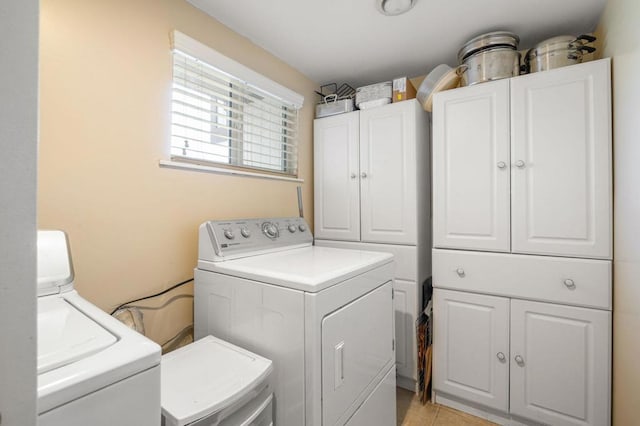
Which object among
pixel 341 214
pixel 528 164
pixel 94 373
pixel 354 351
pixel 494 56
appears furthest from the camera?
pixel 341 214

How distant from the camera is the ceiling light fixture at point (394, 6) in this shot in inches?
60.9

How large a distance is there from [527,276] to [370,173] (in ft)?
3.86

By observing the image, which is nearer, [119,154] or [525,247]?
[119,154]

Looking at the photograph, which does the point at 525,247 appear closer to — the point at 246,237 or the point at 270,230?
the point at 270,230

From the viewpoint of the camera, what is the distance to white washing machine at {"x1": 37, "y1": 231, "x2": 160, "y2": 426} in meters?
0.51

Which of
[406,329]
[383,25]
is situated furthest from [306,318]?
[383,25]

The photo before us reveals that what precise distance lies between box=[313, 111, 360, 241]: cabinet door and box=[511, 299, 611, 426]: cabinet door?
1196mm

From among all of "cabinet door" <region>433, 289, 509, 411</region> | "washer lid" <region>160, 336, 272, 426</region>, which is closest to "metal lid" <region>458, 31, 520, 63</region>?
"cabinet door" <region>433, 289, 509, 411</region>

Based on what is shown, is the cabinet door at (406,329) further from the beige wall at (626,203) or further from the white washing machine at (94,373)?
the white washing machine at (94,373)

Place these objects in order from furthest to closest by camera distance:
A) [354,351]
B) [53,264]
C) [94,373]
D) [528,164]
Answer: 1. [528,164]
2. [354,351]
3. [53,264]
4. [94,373]

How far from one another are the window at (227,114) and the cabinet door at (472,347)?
4.92ft

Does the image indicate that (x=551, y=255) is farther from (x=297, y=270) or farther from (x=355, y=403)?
(x=297, y=270)

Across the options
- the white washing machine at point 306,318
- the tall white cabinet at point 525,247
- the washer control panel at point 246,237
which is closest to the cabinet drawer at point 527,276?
the tall white cabinet at point 525,247

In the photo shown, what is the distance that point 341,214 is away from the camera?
2352 millimetres
